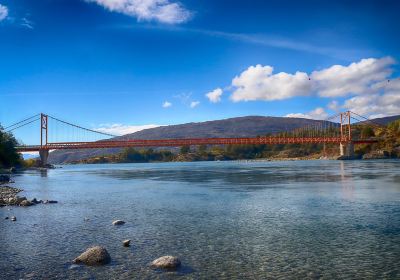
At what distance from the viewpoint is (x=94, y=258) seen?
1326 centimetres

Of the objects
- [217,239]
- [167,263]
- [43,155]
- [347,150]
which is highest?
[43,155]

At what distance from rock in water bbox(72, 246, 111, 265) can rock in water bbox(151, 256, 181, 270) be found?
1.70 m

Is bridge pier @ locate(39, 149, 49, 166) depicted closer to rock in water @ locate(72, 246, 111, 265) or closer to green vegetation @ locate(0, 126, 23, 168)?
green vegetation @ locate(0, 126, 23, 168)

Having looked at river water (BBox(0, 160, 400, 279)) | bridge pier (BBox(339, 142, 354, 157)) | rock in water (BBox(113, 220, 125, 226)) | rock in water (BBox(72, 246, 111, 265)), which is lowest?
river water (BBox(0, 160, 400, 279))

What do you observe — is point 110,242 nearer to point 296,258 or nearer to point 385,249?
point 296,258

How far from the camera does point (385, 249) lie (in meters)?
14.4

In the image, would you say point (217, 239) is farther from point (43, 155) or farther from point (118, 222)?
point (43, 155)

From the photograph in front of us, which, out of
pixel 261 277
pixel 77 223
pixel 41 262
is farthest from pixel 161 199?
pixel 261 277

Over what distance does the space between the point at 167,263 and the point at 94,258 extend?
261 cm

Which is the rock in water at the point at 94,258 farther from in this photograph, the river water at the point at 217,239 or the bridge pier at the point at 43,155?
the bridge pier at the point at 43,155

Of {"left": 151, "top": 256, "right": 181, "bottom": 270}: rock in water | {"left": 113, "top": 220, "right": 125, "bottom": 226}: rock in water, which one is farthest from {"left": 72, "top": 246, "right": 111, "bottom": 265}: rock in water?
{"left": 113, "top": 220, "right": 125, "bottom": 226}: rock in water

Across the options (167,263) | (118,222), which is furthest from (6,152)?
(167,263)

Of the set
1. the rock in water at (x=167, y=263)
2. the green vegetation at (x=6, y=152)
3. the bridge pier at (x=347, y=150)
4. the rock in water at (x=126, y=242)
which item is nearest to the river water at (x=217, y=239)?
the rock in water at (x=126, y=242)

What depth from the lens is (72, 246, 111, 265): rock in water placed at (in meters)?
13.2
